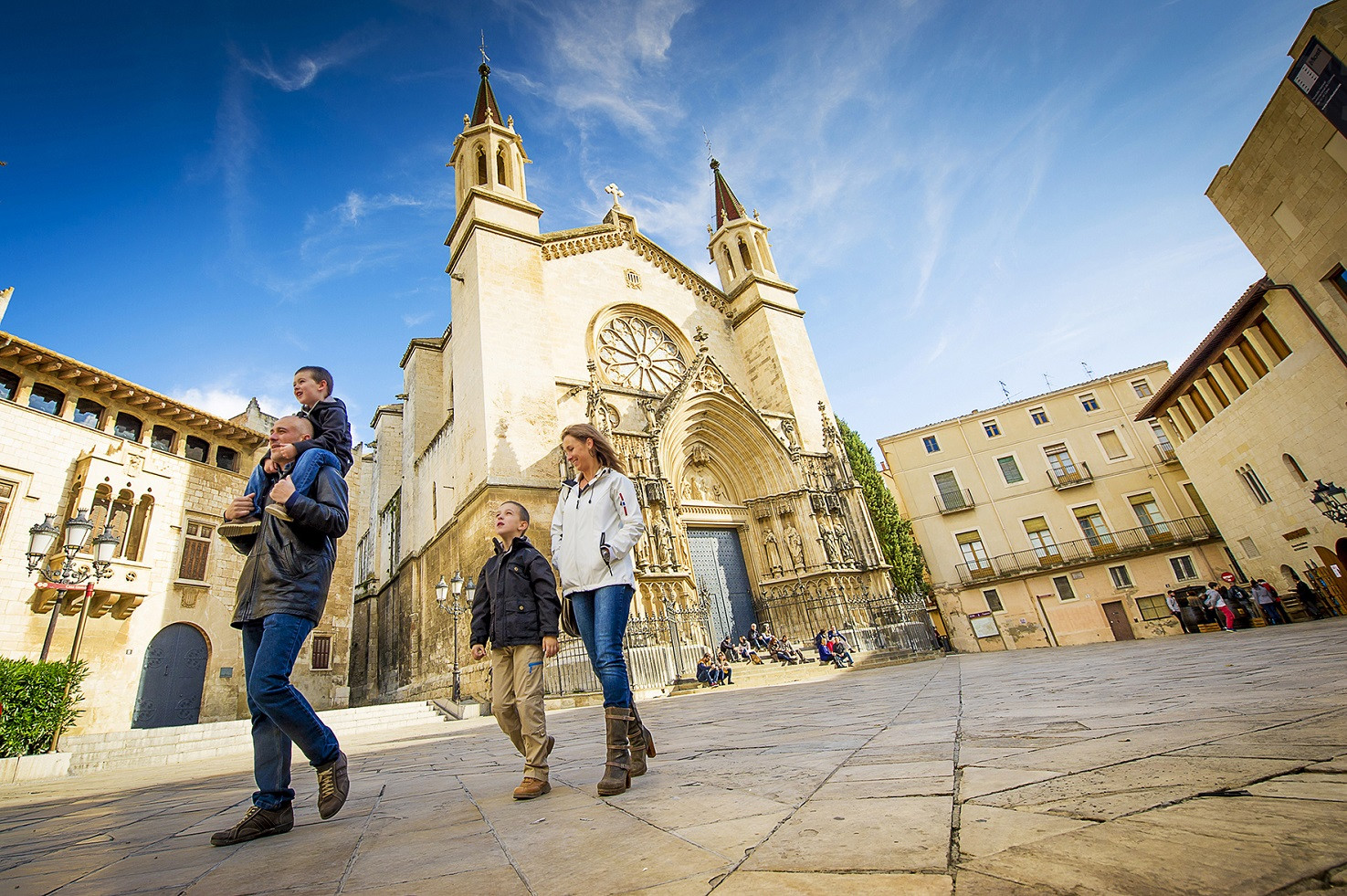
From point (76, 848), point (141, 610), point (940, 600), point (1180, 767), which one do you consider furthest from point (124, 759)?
point (940, 600)

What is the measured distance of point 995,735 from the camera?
2471mm

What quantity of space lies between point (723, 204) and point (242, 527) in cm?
2234

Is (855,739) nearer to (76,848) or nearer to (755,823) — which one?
(755,823)

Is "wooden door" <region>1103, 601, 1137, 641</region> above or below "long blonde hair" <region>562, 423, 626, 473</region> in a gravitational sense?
below

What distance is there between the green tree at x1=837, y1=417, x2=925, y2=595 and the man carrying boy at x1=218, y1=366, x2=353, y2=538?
63.1 ft

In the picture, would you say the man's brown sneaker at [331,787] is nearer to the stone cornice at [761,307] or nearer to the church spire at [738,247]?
the stone cornice at [761,307]

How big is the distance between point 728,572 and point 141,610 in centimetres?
1389

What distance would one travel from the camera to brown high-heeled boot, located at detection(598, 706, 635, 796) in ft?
7.39

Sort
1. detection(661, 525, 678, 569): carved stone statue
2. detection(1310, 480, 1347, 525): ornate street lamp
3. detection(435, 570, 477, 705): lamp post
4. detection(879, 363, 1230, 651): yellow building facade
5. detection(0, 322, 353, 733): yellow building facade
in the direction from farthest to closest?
detection(879, 363, 1230, 651): yellow building facade → detection(661, 525, 678, 569): carved stone statue → detection(0, 322, 353, 733): yellow building facade → detection(435, 570, 477, 705): lamp post → detection(1310, 480, 1347, 525): ornate street lamp

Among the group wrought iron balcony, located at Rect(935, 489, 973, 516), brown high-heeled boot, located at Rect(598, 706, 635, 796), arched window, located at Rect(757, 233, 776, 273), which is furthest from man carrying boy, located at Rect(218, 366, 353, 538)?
wrought iron balcony, located at Rect(935, 489, 973, 516)

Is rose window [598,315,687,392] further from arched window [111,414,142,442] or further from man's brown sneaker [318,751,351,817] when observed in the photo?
man's brown sneaker [318,751,351,817]

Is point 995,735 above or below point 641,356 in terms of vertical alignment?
below

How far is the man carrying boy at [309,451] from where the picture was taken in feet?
8.38

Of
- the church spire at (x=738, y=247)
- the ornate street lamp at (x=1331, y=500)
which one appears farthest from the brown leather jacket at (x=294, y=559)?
the church spire at (x=738, y=247)
